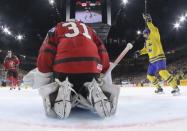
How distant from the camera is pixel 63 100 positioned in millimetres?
2283

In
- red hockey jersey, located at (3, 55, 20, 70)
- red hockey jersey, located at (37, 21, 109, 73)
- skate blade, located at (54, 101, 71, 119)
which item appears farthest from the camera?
red hockey jersey, located at (3, 55, 20, 70)

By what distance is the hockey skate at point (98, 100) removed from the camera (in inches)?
90.7

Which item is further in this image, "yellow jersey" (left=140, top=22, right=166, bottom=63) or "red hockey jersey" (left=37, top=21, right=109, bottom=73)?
"yellow jersey" (left=140, top=22, right=166, bottom=63)

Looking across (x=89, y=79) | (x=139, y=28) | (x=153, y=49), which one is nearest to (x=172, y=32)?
(x=139, y=28)

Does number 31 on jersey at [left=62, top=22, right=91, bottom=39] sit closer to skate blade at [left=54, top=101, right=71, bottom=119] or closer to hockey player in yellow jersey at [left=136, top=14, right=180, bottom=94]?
skate blade at [left=54, top=101, right=71, bottom=119]

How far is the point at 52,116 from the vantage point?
2.46 metres

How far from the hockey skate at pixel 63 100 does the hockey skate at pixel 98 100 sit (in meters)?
0.17

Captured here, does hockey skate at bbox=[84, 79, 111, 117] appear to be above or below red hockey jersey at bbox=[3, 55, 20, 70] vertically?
below

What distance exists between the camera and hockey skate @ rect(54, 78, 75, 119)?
229cm

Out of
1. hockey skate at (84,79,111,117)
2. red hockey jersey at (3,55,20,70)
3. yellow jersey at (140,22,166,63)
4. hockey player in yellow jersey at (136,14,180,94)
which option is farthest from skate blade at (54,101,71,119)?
red hockey jersey at (3,55,20,70)

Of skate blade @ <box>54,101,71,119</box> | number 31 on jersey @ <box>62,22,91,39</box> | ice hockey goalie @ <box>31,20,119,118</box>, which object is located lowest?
skate blade @ <box>54,101,71,119</box>

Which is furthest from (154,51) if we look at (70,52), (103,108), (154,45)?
(103,108)

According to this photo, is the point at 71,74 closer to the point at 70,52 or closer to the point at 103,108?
the point at 70,52

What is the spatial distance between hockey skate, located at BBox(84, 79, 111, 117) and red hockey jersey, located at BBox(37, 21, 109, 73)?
23 cm
